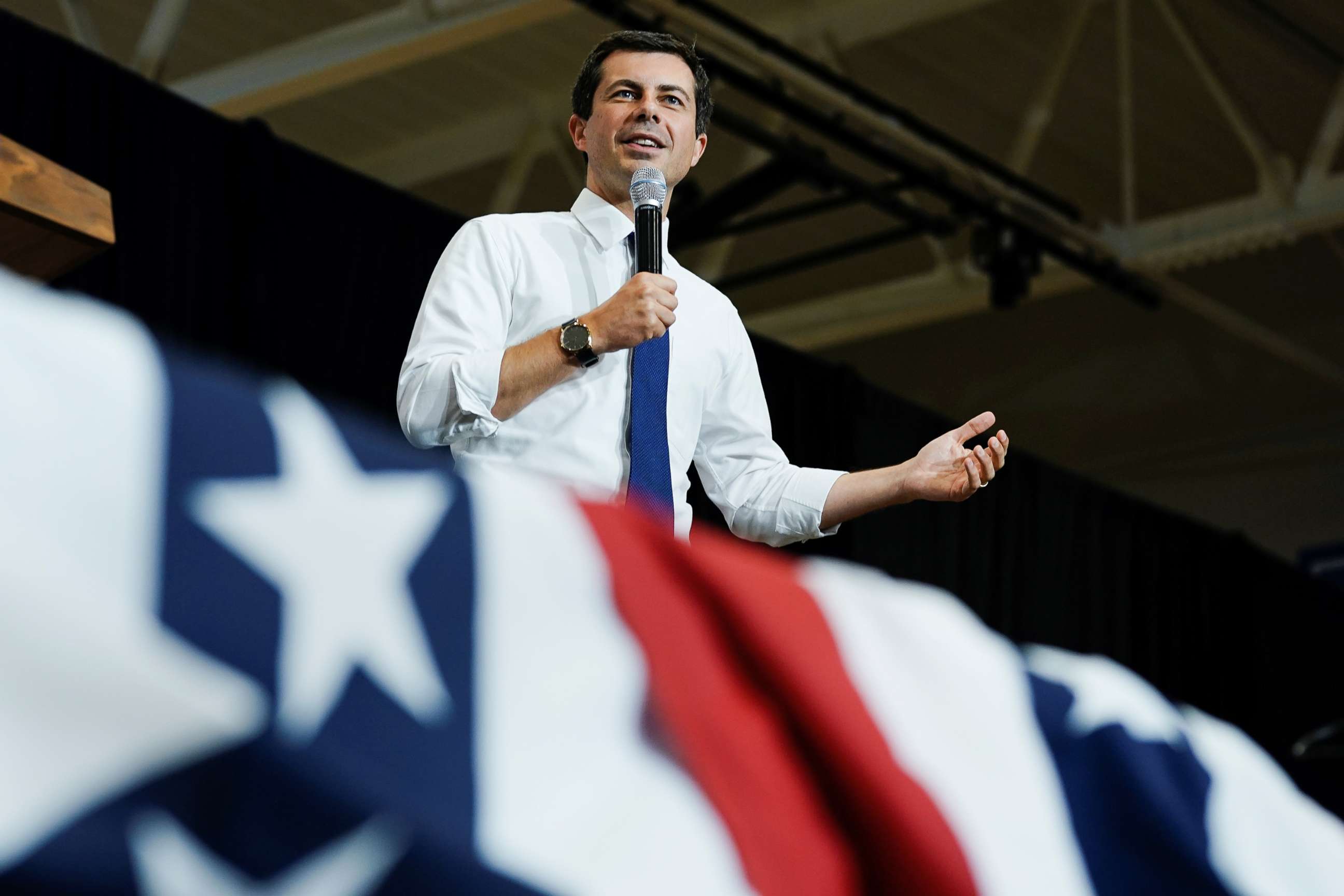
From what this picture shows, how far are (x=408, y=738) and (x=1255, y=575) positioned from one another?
8387mm

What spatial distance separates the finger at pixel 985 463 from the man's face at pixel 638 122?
451 mm

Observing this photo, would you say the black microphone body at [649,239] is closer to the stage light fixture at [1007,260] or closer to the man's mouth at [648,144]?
the man's mouth at [648,144]

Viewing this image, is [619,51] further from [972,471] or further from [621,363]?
[972,471]

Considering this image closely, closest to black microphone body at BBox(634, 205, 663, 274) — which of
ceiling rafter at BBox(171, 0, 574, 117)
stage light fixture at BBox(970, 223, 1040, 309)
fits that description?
ceiling rafter at BBox(171, 0, 574, 117)

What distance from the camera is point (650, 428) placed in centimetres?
163

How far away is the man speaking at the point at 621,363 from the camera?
59.6 inches

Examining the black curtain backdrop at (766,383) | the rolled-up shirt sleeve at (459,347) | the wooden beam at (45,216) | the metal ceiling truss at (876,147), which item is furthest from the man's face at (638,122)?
the metal ceiling truss at (876,147)

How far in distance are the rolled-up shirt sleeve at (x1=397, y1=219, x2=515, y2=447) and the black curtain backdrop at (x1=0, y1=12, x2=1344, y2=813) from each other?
255cm

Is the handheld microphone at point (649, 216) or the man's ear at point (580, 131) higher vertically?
the man's ear at point (580, 131)

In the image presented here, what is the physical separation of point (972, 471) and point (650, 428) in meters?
0.34

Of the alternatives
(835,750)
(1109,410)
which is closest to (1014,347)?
(1109,410)

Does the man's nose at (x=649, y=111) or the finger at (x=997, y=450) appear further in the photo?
the man's nose at (x=649, y=111)

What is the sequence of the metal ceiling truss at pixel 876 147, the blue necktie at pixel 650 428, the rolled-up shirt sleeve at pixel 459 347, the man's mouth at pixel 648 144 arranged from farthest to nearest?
1. the metal ceiling truss at pixel 876 147
2. the man's mouth at pixel 648 144
3. the blue necktie at pixel 650 428
4. the rolled-up shirt sleeve at pixel 459 347

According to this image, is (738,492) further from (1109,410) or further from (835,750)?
(1109,410)
